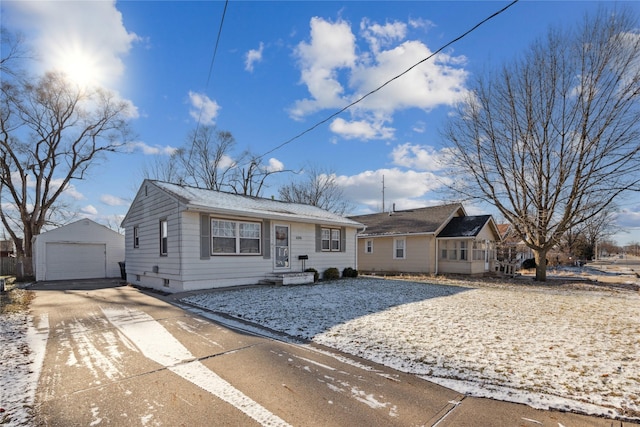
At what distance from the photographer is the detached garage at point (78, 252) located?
16.1 m

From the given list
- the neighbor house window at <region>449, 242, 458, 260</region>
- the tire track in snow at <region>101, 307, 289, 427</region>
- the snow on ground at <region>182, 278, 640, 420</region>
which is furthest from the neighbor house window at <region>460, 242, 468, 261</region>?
the tire track in snow at <region>101, 307, 289, 427</region>

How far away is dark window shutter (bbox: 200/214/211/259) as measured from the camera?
10.8 m

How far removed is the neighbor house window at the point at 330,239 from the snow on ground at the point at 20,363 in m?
10.2

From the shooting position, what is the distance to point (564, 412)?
10.3ft

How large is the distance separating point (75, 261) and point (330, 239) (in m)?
13.1

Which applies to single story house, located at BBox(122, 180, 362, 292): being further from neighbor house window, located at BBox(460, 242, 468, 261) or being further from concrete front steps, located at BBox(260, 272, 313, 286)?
neighbor house window, located at BBox(460, 242, 468, 261)

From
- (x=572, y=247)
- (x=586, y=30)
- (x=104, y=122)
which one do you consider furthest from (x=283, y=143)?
(x=572, y=247)

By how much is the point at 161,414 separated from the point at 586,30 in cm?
1982

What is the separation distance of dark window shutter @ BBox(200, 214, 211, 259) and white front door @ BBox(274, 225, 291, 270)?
286 cm

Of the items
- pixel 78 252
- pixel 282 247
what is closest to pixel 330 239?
pixel 282 247

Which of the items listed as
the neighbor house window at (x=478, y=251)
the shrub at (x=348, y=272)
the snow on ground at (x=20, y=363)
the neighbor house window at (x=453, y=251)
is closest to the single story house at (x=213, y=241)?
the shrub at (x=348, y=272)

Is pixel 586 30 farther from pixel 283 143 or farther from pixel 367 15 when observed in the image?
pixel 283 143

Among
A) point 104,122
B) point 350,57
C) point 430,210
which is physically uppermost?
point 104,122

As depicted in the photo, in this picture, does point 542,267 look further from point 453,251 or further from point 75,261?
point 75,261
